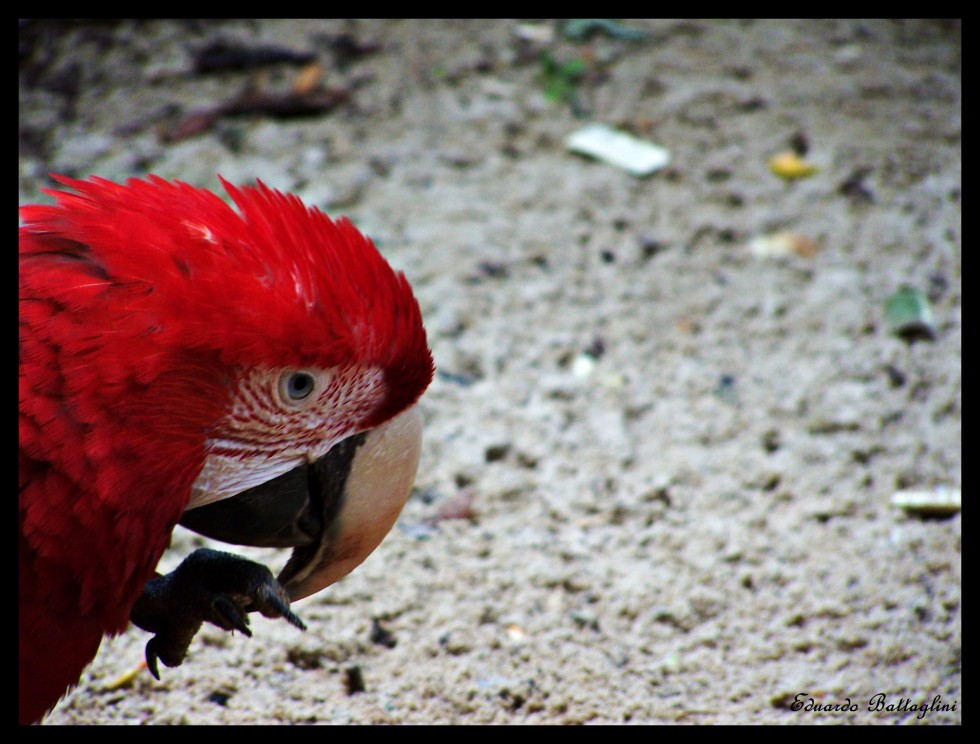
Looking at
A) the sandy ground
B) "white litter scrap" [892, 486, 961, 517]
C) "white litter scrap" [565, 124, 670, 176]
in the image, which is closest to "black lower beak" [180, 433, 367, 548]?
the sandy ground

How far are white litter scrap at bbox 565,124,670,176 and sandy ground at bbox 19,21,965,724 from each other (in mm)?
48

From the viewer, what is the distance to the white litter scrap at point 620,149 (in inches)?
119

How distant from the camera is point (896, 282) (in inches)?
105

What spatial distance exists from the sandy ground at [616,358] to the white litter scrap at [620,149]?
0.16 ft

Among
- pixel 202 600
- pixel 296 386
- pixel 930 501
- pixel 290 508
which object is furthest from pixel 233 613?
pixel 930 501

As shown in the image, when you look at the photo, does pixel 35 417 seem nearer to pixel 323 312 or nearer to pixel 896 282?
pixel 323 312

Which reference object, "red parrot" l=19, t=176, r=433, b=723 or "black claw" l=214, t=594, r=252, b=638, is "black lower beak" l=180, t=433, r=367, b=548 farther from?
"black claw" l=214, t=594, r=252, b=638

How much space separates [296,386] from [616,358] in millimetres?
1364

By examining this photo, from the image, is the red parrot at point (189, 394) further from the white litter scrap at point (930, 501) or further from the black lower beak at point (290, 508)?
the white litter scrap at point (930, 501)

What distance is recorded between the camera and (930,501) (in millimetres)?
2102

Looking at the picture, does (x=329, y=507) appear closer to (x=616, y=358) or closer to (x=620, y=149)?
(x=616, y=358)

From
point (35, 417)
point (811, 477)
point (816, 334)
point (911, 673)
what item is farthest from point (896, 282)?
point (35, 417)
